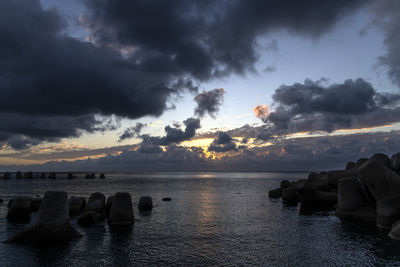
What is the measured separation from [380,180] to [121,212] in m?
22.7

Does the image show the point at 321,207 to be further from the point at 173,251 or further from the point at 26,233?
the point at 26,233

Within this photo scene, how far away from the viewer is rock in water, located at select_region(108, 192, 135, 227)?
2502 centimetres

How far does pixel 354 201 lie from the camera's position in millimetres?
27109

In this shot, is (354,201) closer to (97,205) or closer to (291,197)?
(291,197)

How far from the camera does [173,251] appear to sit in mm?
17109

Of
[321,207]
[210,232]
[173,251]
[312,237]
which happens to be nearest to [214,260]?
[173,251]

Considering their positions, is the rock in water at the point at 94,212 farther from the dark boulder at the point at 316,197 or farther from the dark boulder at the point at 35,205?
the dark boulder at the point at 316,197

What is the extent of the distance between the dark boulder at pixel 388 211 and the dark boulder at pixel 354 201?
270cm

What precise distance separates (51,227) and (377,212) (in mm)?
25392

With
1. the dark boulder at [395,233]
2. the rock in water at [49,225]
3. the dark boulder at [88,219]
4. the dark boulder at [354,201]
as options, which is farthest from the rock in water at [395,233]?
the dark boulder at [88,219]

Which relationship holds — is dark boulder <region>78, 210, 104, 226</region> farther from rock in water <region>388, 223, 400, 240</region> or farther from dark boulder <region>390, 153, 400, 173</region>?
dark boulder <region>390, 153, 400, 173</region>

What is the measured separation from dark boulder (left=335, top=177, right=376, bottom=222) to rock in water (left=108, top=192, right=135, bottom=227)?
68.2 feet

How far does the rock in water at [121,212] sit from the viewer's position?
82.1 feet

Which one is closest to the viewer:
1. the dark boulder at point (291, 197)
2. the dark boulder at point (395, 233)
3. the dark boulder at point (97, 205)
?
the dark boulder at point (395, 233)
